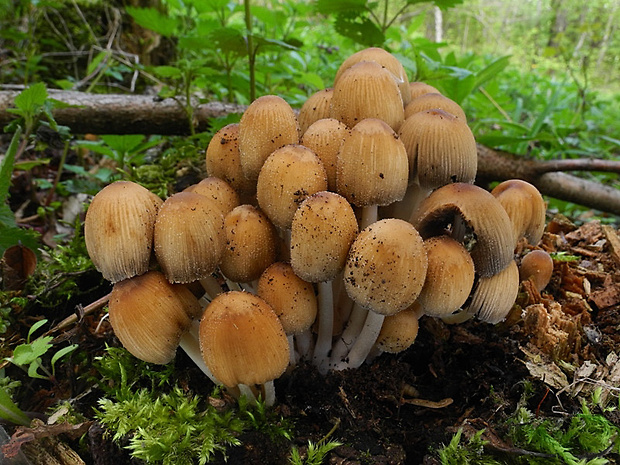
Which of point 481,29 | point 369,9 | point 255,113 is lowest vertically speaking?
point 481,29

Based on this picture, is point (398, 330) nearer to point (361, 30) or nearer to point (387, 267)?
point (387, 267)

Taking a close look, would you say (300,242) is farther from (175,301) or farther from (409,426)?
(409,426)

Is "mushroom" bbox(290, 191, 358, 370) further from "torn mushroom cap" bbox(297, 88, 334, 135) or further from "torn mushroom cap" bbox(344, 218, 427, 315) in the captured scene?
"torn mushroom cap" bbox(297, 88, 334, 135)

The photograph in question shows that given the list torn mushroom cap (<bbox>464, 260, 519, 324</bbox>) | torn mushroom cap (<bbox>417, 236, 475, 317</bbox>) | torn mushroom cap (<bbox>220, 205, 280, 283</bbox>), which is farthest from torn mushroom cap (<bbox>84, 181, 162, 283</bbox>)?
torn mushroom cap (<bbox>464, 260, 519, 324</bbox>)

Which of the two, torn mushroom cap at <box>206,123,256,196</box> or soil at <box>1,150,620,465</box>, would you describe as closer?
soil at <box>1,150,620,465</box>

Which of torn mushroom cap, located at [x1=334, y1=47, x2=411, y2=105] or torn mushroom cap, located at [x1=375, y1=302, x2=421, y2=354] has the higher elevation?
torn mushroom cap, located at [x1=334, y1=47, x2=411, y2=105]

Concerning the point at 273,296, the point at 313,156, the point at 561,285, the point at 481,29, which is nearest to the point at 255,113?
the point at 313,156

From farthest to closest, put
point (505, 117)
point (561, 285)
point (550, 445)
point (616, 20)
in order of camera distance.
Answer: point (616, 20) < point (505, 117) < point (561, 285) < point (550, 445)

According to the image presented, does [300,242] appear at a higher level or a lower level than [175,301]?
higher
